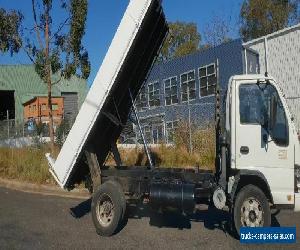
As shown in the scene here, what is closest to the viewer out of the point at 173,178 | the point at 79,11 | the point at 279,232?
the point at 279,232

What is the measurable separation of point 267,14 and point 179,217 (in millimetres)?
46722

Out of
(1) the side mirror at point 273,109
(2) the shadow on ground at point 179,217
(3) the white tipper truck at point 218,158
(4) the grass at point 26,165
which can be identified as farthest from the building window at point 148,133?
(1) the side mirror at point 273,109

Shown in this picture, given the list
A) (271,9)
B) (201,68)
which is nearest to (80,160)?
(201,68)

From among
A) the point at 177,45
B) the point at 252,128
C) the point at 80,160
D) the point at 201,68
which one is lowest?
the point at 80,160

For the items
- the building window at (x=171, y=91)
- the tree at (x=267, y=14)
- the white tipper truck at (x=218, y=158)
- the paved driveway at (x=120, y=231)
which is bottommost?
the paved driveway at (x=120, y=231)

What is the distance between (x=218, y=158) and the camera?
793 cm

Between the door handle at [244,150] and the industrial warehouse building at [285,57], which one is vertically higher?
the industrial warehouse building at [285,57]

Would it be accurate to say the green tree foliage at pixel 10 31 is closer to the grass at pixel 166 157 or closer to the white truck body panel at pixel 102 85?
the grass at pixel 166 157

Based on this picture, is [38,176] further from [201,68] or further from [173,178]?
[201,68]

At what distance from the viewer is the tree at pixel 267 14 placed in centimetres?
5175

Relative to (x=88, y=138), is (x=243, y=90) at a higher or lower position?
higher

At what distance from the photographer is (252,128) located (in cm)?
738

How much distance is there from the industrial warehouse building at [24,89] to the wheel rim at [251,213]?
46820 millimetres

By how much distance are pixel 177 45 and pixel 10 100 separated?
24.4m
